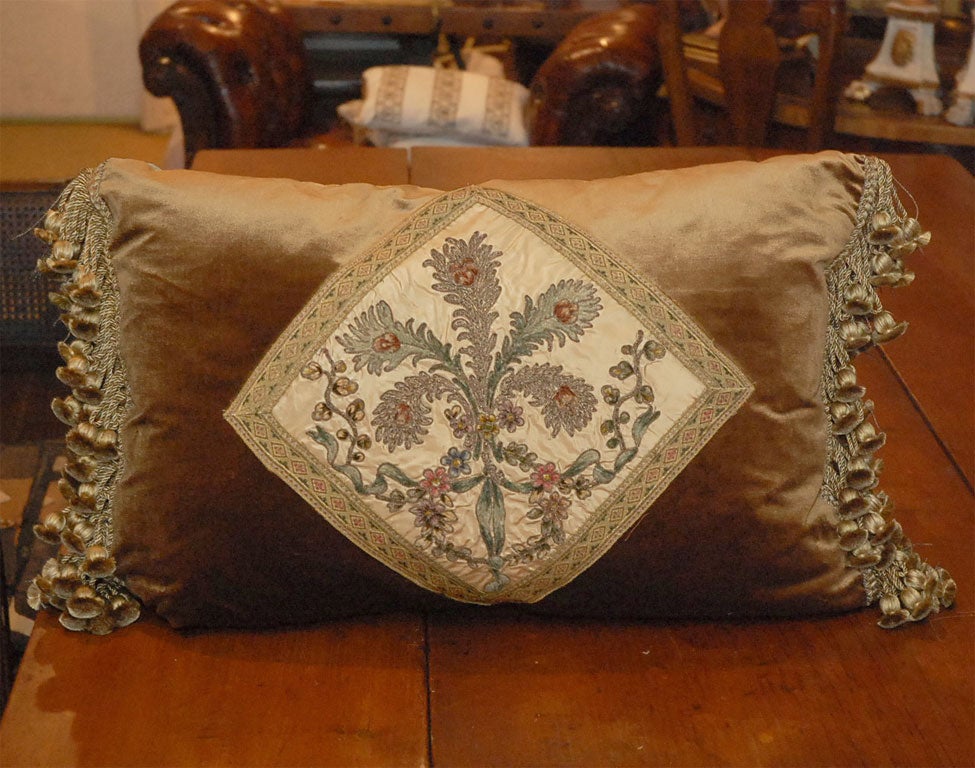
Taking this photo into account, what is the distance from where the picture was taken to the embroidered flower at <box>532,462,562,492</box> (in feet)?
Answer: 2.63

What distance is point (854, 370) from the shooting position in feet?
2.84

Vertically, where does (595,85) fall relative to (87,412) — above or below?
below

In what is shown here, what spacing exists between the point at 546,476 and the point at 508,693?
0.17 m

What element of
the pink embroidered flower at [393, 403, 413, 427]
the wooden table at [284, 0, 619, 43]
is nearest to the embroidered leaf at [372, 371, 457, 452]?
the pink embroidered flower at [393, 403, 413, 427]

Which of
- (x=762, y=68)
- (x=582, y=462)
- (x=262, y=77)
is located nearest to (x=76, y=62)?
(x=262, y=77)

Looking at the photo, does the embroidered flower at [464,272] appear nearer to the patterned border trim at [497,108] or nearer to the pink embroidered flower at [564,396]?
the pink embroidered flower at [564,396]

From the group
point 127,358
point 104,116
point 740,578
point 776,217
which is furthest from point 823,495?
point 104,116

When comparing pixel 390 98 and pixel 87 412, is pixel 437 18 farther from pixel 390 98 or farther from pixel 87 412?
pixel 87 412

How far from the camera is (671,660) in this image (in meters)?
0.85

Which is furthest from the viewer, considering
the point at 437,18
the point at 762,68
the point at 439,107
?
the point at 437,18

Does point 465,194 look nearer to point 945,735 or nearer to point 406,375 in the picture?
point 406,375

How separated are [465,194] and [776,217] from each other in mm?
241

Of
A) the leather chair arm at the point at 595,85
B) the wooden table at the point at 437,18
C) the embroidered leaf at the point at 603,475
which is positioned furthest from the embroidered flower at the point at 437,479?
the wooden table at the point at 437,18

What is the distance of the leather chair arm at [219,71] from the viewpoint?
209 cm
